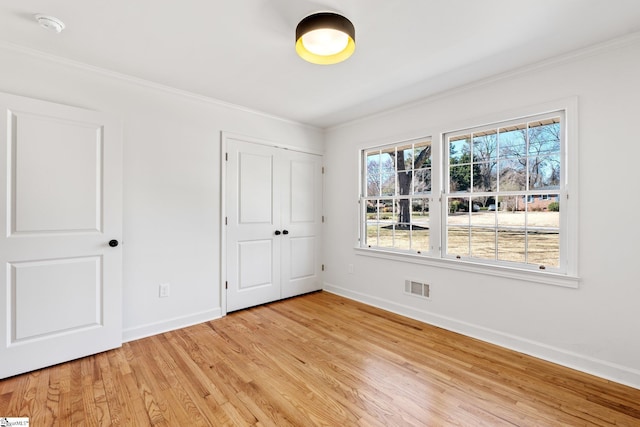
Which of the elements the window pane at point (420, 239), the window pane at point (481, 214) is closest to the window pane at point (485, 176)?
the window pane at point (481, 214)

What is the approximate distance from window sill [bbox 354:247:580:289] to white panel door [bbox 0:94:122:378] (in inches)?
114

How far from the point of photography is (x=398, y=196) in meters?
3.61

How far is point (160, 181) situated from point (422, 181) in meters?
2.88

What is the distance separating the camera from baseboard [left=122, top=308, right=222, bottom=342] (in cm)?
276

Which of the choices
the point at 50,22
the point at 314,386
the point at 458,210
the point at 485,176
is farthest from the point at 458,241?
the point at 50,22

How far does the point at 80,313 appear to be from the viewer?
240 cm

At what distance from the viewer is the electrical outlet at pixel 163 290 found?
9.69 feet

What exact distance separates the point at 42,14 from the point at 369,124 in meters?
3.17

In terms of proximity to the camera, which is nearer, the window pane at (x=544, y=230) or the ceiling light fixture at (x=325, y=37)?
the ceiling light fixture at (x=325, y=37)

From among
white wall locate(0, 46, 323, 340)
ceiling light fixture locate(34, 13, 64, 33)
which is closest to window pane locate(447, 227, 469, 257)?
white wall locate(0, 46, 323, 340)

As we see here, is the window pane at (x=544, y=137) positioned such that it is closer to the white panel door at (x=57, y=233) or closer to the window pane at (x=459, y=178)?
the window pane at (x=459, y=178)

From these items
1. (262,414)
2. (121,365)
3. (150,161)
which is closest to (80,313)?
(121,365)

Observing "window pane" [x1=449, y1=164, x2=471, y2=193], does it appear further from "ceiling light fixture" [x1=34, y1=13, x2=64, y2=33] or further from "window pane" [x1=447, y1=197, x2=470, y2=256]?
"ceiling light fixture" [x1=34, y1=13, x2=64, y2=33]

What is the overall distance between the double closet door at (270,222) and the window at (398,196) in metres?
0.89
